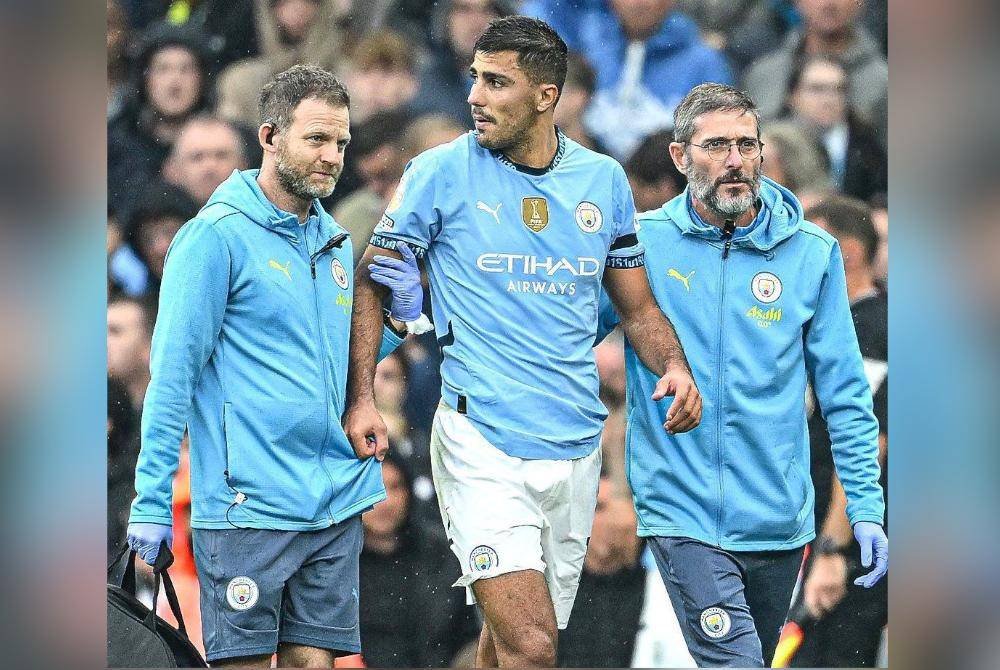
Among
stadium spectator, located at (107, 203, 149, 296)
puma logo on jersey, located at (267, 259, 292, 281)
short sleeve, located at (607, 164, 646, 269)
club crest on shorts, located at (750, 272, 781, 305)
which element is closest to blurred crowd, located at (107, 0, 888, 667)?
stadium spectator, located at (107, 203, 149, 296)

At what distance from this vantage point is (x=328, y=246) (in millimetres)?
4133

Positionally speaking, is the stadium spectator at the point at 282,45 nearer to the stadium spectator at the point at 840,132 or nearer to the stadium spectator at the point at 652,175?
the stadium spectator at the point at 652,175

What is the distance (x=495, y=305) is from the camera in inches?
160

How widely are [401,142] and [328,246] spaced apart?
470 mm

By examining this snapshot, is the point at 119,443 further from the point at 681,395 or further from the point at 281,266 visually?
the point at 681,395

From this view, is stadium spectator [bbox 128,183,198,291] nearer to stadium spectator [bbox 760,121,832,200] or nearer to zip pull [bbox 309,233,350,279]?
zip pull [bbox 309,233,350,279]

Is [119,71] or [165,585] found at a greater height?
[119,71]

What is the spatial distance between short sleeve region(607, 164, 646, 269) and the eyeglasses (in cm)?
34

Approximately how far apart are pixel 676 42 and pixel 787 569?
1915mm

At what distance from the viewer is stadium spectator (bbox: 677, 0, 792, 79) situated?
440cm

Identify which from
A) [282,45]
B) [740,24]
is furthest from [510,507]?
[740,24]
